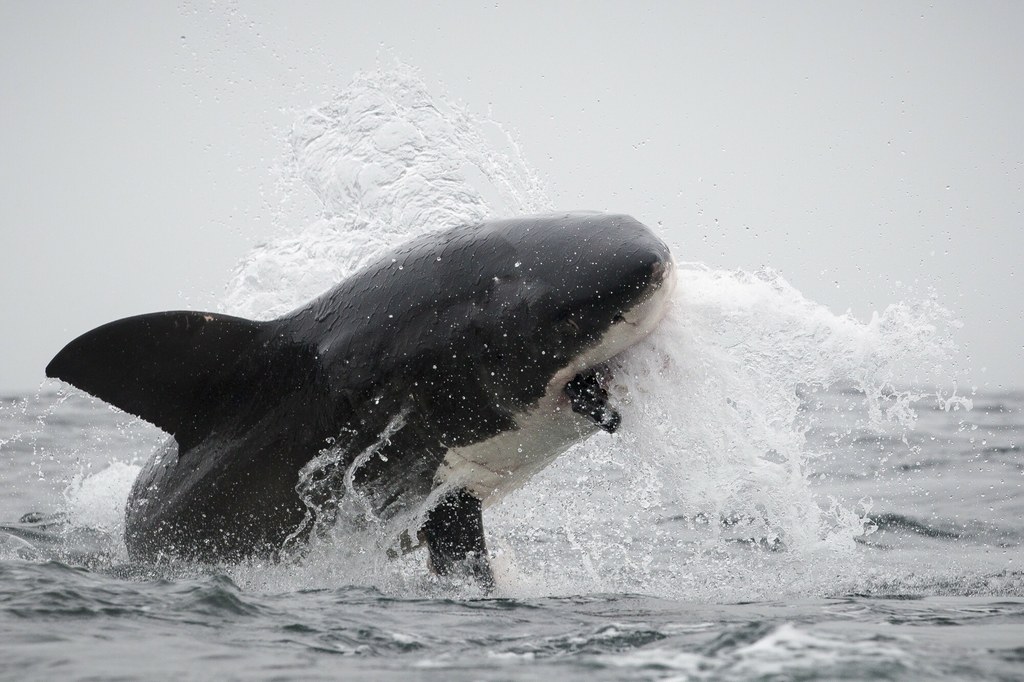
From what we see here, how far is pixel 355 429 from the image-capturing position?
7.43 meters

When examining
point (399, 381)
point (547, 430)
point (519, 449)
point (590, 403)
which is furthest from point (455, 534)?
point (590, 403)

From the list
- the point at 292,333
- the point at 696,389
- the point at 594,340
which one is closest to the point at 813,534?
the point at 696,389

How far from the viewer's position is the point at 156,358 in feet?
24.4

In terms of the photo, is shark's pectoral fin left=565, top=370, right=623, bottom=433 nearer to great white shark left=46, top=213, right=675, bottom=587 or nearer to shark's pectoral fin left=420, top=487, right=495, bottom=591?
great white shark left=46, top=213, right=675, bottom=587

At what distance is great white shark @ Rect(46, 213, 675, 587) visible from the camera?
6948mm

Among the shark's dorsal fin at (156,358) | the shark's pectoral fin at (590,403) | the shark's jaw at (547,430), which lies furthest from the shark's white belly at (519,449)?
the shark's dorsal fin at (156,358)

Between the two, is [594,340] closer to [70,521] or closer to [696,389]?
[696,389]

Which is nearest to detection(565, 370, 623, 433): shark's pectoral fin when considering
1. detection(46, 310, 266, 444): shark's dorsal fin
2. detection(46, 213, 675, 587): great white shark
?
detection(46, 213, 675, 587): great white shark

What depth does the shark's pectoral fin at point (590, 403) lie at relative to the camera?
7016mm

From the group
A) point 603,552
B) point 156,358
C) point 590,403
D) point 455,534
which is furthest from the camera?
point 603,552

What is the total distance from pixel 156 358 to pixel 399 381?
5.21ft

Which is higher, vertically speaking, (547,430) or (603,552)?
(547,430)

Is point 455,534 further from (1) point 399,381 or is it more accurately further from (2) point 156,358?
(2) point 156,358

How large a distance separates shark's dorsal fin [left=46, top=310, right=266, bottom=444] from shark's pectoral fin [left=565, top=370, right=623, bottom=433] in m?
2.17
